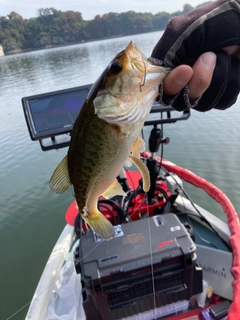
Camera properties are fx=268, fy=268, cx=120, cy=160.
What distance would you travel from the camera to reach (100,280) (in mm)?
2035

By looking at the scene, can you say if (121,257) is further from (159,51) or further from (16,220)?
(16,220)

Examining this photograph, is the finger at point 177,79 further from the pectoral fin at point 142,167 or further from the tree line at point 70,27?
the tree line at point 70,27

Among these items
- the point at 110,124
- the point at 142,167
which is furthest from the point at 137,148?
the point at 110,124

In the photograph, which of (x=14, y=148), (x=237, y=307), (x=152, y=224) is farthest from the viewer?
(x=14, y=148)

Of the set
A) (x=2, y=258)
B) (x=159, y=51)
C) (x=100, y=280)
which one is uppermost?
(x=159, y=51)

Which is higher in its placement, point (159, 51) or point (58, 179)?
point (159, 51)

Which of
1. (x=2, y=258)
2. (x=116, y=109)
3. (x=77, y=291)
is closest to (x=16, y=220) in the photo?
(x=2, y=258)

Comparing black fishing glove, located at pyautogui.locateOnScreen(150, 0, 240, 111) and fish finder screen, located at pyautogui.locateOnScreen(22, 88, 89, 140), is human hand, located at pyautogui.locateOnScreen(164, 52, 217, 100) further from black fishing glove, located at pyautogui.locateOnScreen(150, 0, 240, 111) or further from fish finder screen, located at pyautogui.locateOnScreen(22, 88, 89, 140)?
fish finder screen, located at pyautogui.locateOnScreen(22, 88, 89, 140)

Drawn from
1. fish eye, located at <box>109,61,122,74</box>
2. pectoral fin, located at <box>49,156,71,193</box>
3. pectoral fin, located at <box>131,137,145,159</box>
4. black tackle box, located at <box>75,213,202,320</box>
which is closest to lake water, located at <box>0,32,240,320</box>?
black tackle box, located at <box>75,213,202,320</box>

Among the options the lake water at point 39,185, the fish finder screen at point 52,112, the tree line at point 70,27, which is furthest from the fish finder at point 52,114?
the tree line at point 70,27

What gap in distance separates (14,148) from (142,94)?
8.44m

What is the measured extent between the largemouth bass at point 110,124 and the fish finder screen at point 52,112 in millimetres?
1704

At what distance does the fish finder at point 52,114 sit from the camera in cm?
306

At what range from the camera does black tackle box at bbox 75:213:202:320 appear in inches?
82.1
